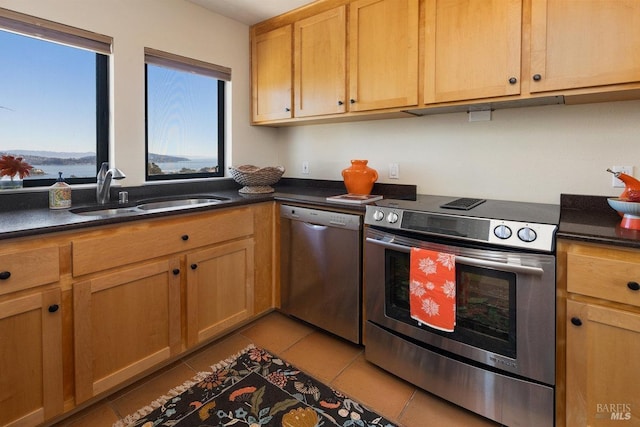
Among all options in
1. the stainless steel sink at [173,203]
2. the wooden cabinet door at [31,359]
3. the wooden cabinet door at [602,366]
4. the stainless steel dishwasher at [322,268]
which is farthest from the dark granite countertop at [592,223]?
the wooden cabinet door at [31,359]

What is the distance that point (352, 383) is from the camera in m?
1.85

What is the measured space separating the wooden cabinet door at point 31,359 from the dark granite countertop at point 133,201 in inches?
11.1

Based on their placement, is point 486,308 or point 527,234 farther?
point 486,308

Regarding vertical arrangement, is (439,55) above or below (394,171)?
above

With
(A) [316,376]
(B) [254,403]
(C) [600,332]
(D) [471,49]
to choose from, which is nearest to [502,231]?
(C) [600,332]

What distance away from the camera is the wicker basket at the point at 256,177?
8.21 feet

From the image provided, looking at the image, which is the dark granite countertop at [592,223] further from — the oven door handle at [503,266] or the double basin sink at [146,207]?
the double basin sink at [146,207]

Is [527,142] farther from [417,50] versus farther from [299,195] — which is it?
[299,195]

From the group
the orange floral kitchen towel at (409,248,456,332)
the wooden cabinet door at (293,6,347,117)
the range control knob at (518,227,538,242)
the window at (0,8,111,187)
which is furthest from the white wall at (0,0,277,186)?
the range control knob at (518,227,538,242)

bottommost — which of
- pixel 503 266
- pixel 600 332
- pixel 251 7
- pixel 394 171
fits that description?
pixel 600 332

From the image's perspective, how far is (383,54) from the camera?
2.12 meters

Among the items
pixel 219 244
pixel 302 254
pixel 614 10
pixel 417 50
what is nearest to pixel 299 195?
pixel 302 254

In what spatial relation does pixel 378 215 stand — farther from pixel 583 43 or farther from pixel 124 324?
pixel 124 324

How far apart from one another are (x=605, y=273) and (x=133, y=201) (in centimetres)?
243
